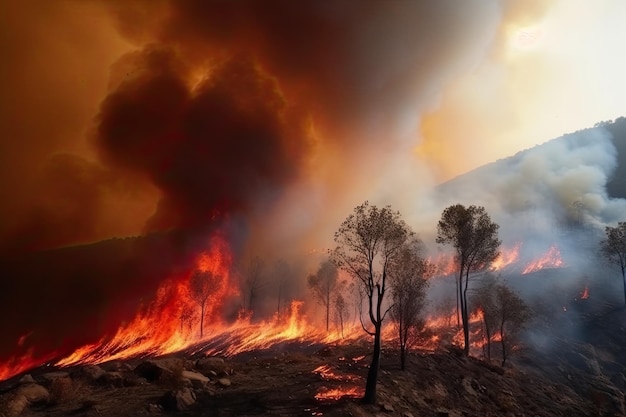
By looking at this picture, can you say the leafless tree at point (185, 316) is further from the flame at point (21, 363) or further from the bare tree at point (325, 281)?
the bare tree at point (325, 281)

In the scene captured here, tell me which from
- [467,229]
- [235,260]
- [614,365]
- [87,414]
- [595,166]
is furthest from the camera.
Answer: [595,166]

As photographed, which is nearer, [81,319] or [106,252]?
[81,319]

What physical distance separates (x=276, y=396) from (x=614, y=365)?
185ft

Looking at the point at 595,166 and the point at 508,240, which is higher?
the point at 595,166

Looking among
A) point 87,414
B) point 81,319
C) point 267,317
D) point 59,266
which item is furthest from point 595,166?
point 59,266

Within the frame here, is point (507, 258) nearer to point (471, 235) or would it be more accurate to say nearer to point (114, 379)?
point (471, 235)

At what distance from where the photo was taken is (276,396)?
26.7 metres

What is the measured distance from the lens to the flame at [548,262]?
97.3 m

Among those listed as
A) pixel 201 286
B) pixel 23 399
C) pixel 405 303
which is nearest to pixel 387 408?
pixel 405 303

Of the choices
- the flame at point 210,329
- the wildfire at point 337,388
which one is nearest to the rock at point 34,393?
the wildfire at point 337,388

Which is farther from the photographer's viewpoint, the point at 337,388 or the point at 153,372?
the point at 153,372

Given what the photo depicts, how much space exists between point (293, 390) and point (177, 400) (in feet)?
28.5

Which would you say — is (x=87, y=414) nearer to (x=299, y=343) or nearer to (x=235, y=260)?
(x=299, y=343)

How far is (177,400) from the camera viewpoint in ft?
79.4
